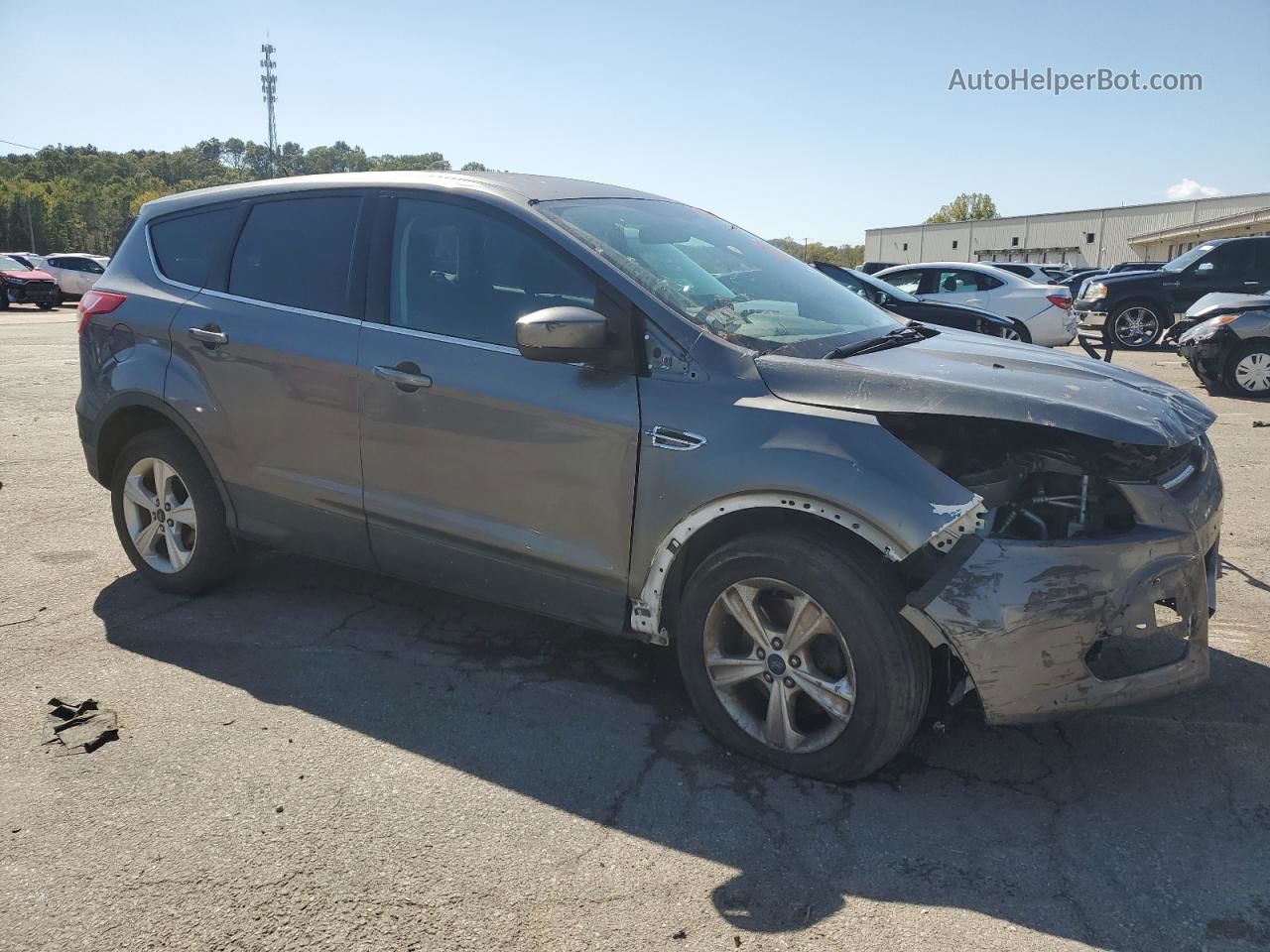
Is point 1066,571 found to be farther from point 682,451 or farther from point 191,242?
point 191,242

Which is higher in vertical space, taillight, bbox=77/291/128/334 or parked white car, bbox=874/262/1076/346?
parked white car, bbox=874/262/1076/346

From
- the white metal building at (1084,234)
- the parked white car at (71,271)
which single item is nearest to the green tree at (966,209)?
the white metal building at (1084,234)

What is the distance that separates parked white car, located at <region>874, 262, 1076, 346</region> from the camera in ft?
47.2

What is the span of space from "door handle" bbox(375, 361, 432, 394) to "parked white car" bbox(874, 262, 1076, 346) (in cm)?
1186

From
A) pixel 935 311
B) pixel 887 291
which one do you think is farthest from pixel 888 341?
pixel 887 291

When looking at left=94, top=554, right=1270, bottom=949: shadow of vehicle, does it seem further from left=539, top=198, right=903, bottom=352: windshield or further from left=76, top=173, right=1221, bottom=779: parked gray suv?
left=539, top=198, right=903, bottom=352: windshield

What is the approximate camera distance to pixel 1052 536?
286 centimetres

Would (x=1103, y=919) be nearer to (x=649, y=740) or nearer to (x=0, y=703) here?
(x=649, y=740)

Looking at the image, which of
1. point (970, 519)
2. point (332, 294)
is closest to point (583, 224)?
point (332, 294)

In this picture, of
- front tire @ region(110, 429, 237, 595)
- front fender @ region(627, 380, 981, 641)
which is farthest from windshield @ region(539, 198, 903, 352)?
front tire @ region(110, 429, 237, 595)

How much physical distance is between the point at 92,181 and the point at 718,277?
117 meters

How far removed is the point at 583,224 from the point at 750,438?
3.71 ft

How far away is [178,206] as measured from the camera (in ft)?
15.0

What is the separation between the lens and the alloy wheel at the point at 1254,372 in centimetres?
1116
